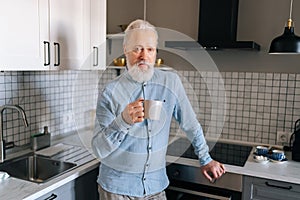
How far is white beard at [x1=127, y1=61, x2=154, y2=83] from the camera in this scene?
1.37 m

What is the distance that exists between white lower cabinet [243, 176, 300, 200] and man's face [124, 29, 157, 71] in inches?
34.1

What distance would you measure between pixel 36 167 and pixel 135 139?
0.75 m

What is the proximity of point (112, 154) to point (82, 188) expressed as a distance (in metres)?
0.38

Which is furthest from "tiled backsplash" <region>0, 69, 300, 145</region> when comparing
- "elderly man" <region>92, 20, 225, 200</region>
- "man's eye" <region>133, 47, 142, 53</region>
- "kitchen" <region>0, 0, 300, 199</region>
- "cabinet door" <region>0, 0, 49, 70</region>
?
"man's eye" <region>133, 47, 142, 53</region>

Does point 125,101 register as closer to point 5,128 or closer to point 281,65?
point 5,128

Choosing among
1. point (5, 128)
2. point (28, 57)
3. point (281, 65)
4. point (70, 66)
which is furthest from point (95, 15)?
point (281, 65)

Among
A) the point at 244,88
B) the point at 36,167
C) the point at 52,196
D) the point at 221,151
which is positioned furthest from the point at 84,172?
the point at 244,88

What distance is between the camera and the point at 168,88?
4.74 ft

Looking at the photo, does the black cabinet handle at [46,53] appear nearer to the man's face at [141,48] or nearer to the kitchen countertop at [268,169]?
the man's face at [141,48]

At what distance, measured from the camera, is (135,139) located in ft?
4.51

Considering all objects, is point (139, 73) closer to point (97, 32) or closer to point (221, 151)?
point (97, 32)

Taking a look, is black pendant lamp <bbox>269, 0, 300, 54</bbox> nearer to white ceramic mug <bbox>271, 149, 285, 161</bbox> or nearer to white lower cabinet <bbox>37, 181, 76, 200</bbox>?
white ceramic mug <bbox>271, 149, 285, 161</bbox>

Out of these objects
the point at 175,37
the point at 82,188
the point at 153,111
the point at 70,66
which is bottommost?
the point at 82,188

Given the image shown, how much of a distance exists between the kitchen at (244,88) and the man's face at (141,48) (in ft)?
2.68
